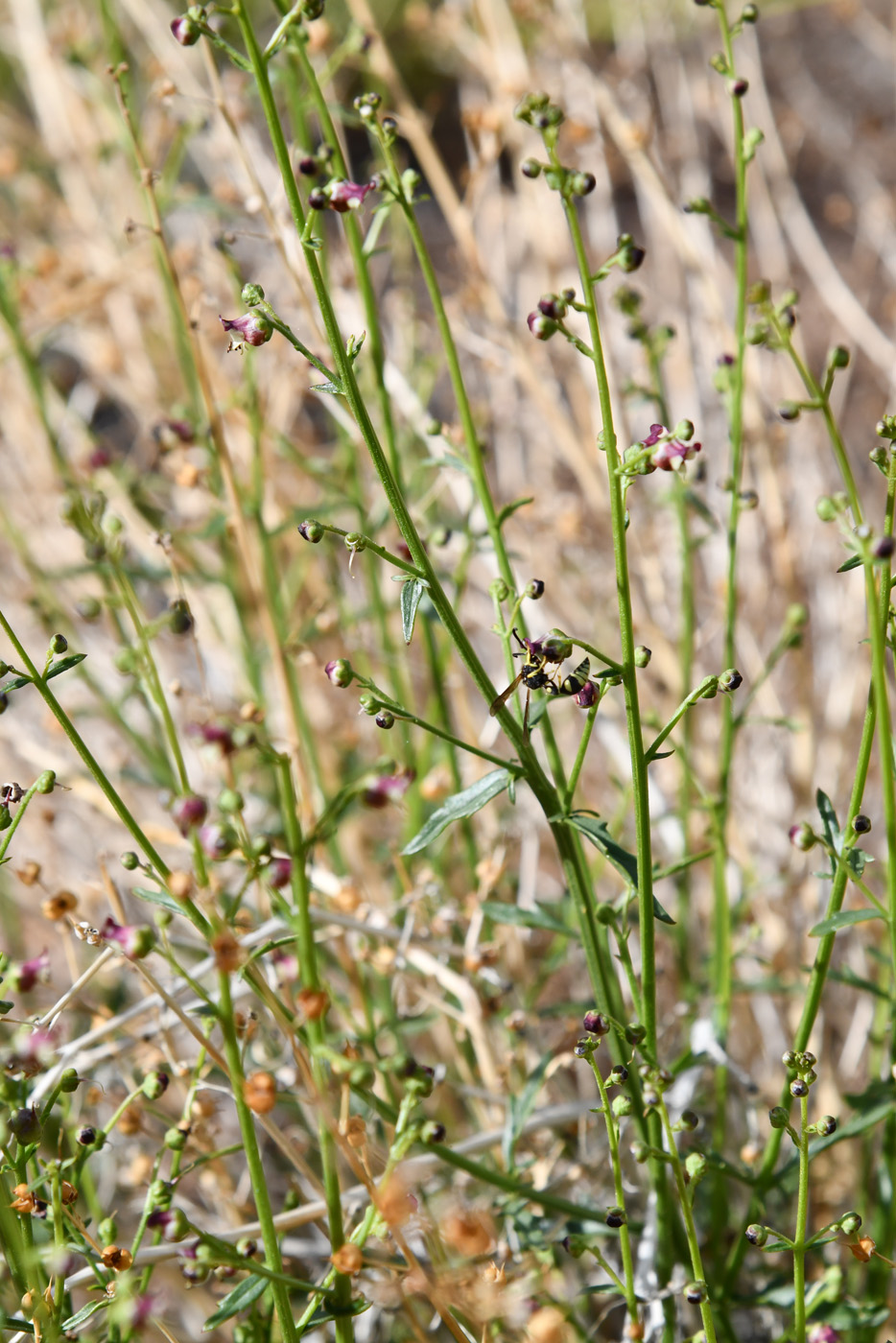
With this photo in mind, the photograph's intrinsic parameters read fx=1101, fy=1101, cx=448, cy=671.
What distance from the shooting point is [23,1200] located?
35.1 inches

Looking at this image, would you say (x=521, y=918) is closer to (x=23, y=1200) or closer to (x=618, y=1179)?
(x=618, y=1179)

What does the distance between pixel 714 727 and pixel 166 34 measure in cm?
176

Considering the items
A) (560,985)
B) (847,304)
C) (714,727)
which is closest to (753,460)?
(847,304)

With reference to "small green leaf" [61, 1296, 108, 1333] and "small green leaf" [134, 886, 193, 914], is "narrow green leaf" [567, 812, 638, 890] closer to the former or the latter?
"small green leaf" [134, 886, 193, 914]

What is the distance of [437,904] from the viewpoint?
5.23 ft

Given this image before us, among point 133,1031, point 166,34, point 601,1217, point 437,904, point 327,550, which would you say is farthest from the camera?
point 166,34

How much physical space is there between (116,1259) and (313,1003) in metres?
0.38

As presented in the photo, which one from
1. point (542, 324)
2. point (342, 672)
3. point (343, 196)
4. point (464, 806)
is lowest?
point (464, 806)

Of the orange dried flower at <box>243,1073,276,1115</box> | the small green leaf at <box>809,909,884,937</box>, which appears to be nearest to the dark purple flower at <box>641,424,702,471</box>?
the small green leaf at <box>809,909,884,937</box>

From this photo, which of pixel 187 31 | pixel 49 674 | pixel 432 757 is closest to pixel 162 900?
pixel 49 674

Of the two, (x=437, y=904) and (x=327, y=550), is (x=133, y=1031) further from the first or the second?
(x=327, y=550)

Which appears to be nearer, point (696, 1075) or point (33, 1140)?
point (33, 1140)

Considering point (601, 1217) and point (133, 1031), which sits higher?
point (133, 1031)

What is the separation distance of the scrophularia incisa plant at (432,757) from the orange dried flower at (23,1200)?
0.01m
